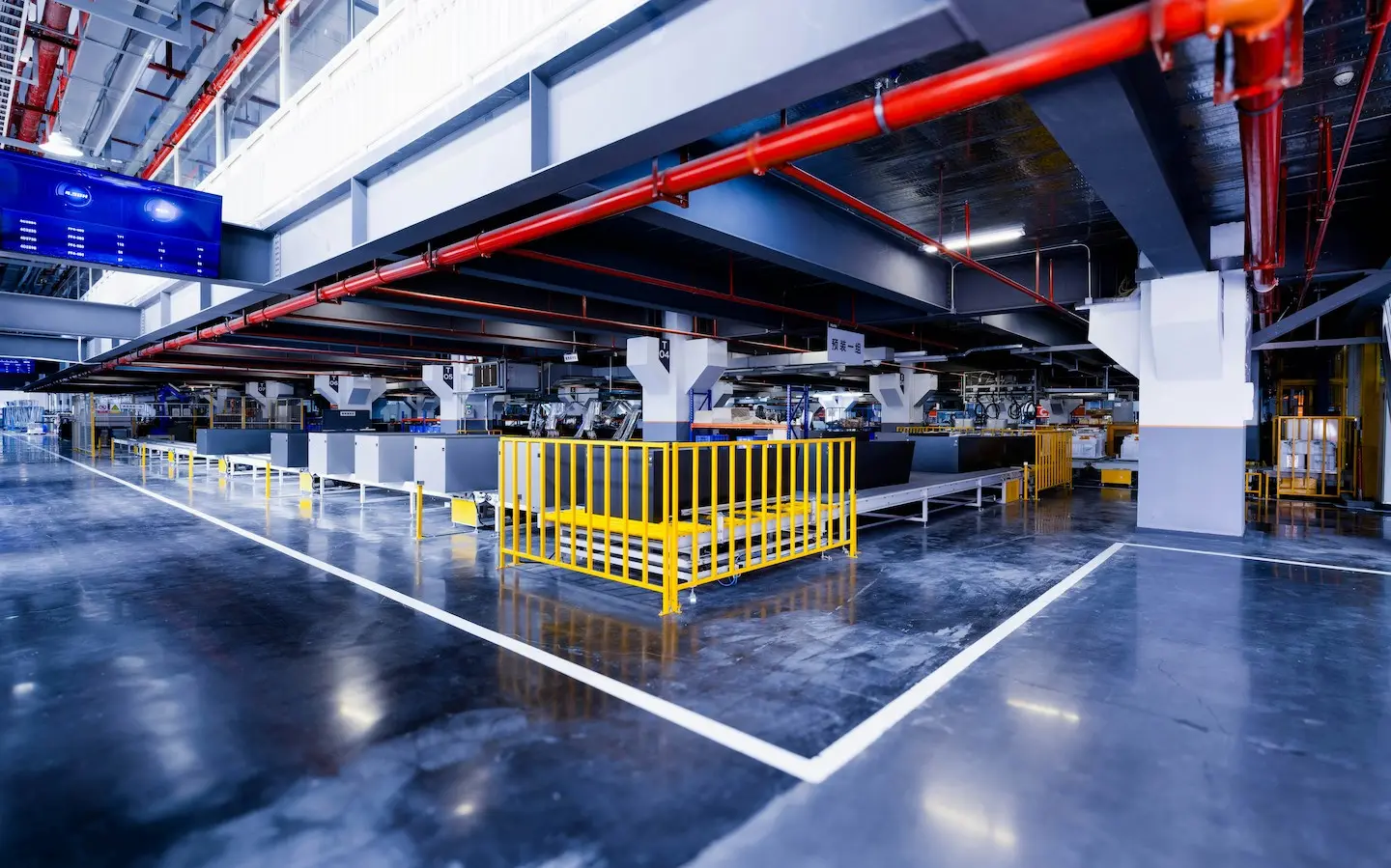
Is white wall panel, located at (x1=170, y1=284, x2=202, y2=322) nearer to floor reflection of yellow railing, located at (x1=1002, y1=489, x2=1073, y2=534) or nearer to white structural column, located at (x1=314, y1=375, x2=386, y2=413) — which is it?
floor reflection of yellow railing, located at (x1=1002, y1=489, x2=1073, y2=534)

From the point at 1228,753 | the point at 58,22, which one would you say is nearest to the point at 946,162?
the point at 1228,753

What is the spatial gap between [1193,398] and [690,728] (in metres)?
9.48

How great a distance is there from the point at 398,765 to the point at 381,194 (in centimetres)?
562

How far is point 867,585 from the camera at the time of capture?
636cm

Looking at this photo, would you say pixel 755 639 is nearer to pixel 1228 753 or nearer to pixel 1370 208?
pixel 1228 753

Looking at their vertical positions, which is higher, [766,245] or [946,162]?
[946,162]

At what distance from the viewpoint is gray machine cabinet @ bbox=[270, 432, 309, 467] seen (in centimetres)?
1322

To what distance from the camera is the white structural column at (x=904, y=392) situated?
2294 centimetres

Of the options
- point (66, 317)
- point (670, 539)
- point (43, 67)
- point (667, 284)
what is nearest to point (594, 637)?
point (670, 539)

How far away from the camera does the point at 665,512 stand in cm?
568

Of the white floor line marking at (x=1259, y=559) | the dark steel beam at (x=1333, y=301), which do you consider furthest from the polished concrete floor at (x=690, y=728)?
the dark steel beam at (x=1333, y=301)

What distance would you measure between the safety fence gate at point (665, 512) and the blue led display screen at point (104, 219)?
4069 mm

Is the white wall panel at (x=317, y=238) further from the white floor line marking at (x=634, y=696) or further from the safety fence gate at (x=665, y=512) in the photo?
the white floor line marking at (x=634, y=696)

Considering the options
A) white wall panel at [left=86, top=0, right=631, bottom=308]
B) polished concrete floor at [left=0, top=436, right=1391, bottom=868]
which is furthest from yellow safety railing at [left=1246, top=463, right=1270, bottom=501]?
white wall panel at [left=86, top=0, right=631, bottom=308]
